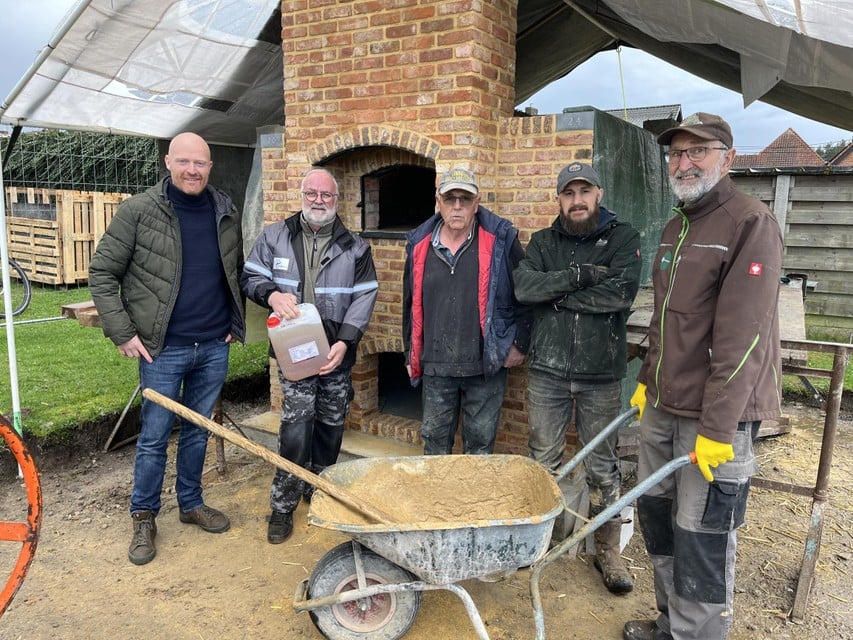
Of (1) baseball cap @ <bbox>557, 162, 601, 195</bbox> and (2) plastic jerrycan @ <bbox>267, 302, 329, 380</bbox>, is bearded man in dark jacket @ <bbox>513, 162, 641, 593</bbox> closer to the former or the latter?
(1) baseball cap @ <bbox>557, 162, 601, 195</bbox>

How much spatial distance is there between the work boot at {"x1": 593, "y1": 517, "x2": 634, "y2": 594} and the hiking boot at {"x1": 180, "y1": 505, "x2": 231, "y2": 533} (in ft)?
7.72

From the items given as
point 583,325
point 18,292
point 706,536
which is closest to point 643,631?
point 706,536

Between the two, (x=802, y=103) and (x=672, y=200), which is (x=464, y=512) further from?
(x=672, y=200)

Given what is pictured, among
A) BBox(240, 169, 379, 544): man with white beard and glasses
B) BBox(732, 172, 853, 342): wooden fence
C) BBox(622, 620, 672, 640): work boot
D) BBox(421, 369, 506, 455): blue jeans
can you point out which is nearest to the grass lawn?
BBox(240, 169, 379, 544): man with white beard and glasses

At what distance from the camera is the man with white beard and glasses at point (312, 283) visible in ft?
12.1

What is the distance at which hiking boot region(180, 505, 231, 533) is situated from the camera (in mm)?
3992

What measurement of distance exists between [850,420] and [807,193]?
4033mm

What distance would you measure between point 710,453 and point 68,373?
630cm

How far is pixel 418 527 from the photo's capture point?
8.06 feet

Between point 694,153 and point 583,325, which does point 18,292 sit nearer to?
point 583,325

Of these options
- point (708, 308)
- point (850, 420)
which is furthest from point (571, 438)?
point (850, 420)

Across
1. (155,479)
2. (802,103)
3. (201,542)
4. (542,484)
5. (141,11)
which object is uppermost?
(141,11)

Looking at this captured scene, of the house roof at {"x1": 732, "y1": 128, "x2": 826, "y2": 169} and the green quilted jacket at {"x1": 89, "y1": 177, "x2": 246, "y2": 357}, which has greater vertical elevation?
the house roof at {"x1": 732, "y1": 128, "x2": 826, "y2": 169}

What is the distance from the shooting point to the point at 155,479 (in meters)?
3.73
